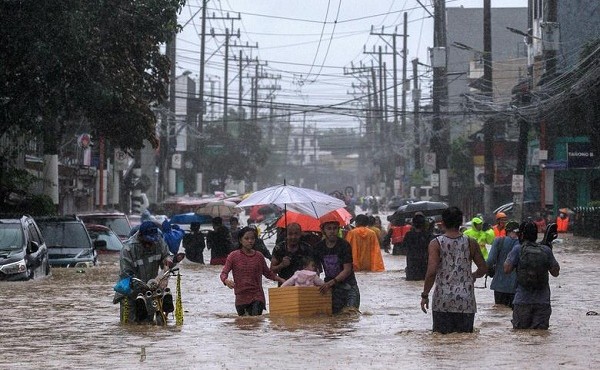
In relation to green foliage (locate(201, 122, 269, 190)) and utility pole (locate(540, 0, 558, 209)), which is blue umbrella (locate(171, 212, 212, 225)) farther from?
green foliage (locate(201, 122, 269, 190))

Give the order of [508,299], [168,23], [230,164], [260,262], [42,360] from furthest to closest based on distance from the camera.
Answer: [230,164] < [168,23] < [508,299] < [260,262] < [42,360]

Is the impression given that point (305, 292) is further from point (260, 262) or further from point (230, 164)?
point (230, 164)

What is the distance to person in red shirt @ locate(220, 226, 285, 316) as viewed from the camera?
18.1m

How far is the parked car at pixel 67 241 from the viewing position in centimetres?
3117

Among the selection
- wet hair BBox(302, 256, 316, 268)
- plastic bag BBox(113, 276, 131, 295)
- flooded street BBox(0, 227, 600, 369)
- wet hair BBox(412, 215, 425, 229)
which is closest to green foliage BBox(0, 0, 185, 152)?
flooded street BBox(0, 227, 600, 369)

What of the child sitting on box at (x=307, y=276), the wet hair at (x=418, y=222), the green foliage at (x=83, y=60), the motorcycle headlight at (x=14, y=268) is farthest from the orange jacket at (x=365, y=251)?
the child sitting on box at (x=307, y=276)

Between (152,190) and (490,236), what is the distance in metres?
64.2

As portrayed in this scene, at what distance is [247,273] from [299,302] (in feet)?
2.52

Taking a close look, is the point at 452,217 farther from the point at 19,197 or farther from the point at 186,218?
the point at 186,218

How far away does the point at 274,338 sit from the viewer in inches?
632

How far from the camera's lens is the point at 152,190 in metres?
91.9

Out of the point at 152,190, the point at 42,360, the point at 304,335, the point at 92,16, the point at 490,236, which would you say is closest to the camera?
the point at 42,360

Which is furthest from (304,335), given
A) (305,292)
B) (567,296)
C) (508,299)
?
(567,296)

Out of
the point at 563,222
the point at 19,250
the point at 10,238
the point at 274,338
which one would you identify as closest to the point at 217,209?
the point at 563,222
